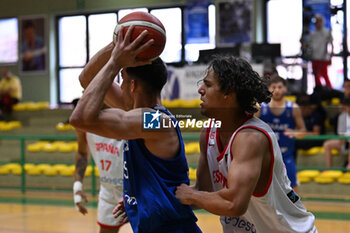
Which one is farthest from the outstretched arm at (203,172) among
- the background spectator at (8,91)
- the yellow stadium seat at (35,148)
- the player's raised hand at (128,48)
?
the background spectator at (8,91)

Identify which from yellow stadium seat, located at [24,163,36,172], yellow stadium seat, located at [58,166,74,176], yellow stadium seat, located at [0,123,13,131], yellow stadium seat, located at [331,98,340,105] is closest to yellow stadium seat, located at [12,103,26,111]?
yellow stadium seat, located at [0,123,13,131]

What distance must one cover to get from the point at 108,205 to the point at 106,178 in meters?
0.23

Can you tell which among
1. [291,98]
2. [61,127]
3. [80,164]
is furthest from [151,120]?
[61,127]

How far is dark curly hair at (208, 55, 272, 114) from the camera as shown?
2.69 meters

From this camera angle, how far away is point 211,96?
8.91 ft

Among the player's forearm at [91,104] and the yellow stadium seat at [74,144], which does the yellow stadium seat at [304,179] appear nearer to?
the yellow stadium seat at [74,144]

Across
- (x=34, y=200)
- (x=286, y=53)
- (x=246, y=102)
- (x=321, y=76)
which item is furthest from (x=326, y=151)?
(x=246, y=102)

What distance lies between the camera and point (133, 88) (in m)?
2.78

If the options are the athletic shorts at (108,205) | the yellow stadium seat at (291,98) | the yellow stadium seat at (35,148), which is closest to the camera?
the athletic shorts at (108,205)

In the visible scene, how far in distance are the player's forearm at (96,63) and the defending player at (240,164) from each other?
0.56 metres

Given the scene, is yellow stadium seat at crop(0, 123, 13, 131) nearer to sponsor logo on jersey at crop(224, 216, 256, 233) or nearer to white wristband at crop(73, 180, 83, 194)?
white wristband at crop(73, 180, 83, 194)

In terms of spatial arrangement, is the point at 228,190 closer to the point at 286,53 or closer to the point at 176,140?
the point at 176,140

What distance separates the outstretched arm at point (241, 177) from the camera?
241 centimetres

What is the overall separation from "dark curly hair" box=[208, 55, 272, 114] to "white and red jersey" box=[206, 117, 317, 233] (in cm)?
10
